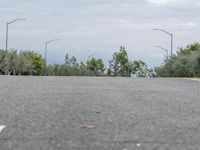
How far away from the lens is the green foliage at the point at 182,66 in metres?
52.0

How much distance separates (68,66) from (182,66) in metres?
37.8

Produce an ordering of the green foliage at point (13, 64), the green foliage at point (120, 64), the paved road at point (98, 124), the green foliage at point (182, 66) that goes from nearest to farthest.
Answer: the paved road at point (98, 124)
the green foliage at point (182, 66)
the green foliage at point (13, 64)
the green foliage at point (120, 64)

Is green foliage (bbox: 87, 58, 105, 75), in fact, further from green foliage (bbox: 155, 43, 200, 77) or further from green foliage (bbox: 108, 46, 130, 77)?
green foliage (bbox: 155, 43, 200, 77)

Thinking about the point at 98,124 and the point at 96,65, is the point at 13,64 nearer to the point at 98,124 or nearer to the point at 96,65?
the point at 96,65

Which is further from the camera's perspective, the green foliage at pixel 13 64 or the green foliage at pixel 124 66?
the green foliage at pixel 124 66

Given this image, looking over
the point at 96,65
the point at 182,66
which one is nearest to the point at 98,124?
the point at 182,66

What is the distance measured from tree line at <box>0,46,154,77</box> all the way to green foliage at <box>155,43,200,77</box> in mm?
18398

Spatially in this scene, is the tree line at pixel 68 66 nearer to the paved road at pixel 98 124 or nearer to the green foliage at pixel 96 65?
the green foliage at pixel 96 65

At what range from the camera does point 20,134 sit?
872 centimetres

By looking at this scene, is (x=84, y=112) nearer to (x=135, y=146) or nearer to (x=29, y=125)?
(x=29, y=125)

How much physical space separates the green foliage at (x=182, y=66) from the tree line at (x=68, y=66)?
18.4 meters

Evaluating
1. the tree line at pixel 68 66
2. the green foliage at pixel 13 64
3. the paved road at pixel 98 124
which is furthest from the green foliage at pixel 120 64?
the paved road at pixel 98 124

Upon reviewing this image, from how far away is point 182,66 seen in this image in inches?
2318

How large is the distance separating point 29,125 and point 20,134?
932 mm
